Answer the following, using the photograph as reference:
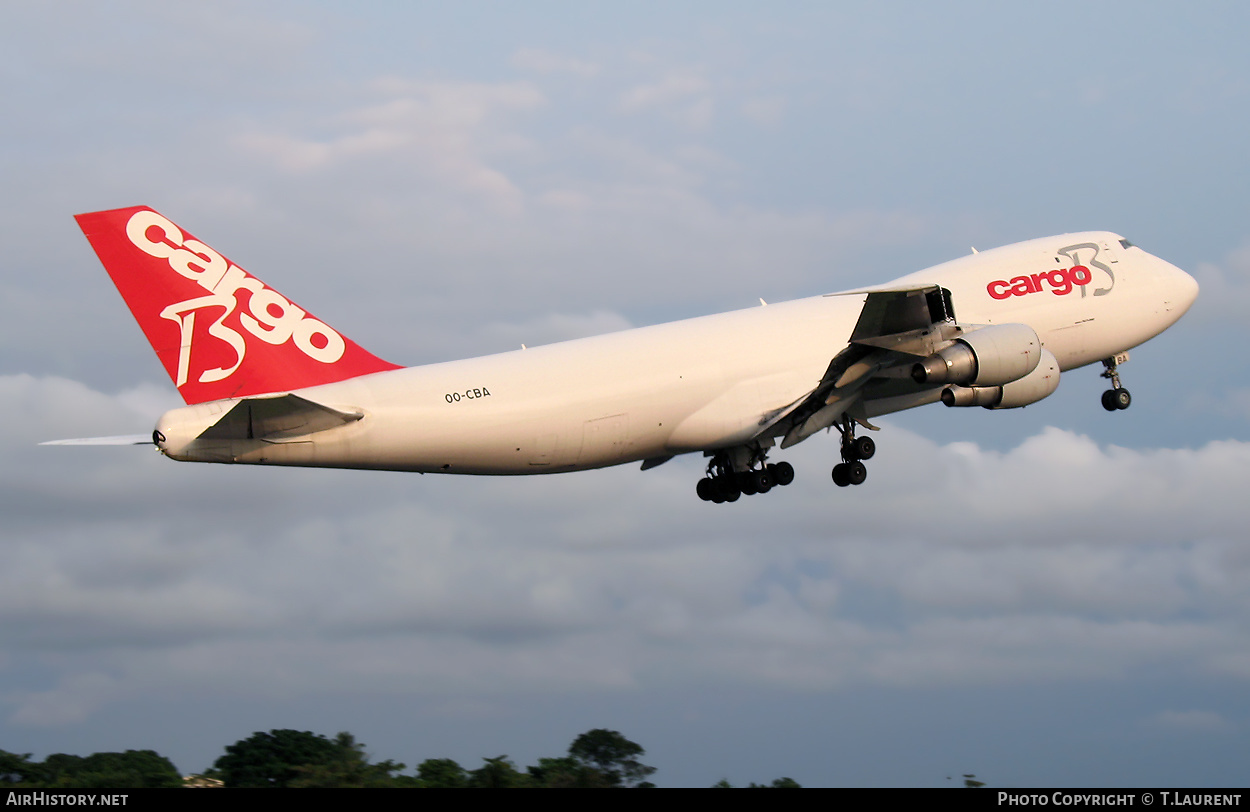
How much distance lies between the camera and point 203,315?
1107 inches

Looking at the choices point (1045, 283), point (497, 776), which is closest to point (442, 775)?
point (497, 776)

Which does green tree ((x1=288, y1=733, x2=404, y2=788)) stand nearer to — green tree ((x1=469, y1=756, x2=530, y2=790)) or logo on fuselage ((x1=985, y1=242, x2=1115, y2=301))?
green tree ((x1=469, y1=756, x2=530, y2=790))

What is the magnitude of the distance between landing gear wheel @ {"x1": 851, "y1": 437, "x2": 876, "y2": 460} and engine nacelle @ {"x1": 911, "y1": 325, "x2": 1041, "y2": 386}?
3.57 m

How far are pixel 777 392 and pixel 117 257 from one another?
15.7 m

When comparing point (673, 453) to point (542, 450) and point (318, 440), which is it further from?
point (318, 440)

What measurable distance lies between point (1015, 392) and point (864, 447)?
4.03 meters

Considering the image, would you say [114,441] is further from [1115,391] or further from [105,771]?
[1115,391]

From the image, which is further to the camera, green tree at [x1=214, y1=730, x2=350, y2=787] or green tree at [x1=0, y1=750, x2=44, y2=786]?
green tree at [x1=214, y1=730, x2=350, y2=787]

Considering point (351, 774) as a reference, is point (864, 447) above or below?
above

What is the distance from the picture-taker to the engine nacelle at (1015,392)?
33.8 meters

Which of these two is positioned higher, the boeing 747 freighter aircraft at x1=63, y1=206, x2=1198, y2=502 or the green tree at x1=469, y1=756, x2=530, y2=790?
the boeing 747 freighter aircraft at x1=63, y1=206, x2=1198, y2=502

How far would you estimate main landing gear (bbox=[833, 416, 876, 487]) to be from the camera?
3466 centimetres

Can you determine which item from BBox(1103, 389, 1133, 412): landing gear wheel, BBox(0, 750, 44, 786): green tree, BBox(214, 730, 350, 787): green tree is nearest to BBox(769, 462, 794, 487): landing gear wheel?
BBox(1103, 389, 1133, 412): landing gear wheel
